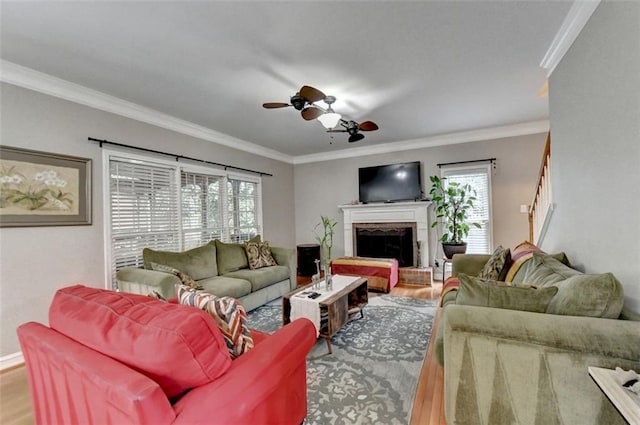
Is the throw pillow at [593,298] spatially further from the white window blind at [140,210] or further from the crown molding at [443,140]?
the white window blind at [140,210]

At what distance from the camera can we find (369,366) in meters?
2.29

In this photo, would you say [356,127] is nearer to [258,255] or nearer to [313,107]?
[313,107]

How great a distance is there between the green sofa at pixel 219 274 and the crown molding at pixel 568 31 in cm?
380

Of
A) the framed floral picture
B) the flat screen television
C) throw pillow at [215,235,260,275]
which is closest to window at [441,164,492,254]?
the flat screen television

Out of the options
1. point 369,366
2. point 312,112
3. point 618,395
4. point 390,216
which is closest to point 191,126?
point 312,112

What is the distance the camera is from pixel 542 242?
3.00 meters

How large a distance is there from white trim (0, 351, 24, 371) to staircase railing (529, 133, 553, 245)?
16.9 feet

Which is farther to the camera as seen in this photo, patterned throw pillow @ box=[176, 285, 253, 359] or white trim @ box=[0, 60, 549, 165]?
white trim @ box=[0, 60, 549, 165]

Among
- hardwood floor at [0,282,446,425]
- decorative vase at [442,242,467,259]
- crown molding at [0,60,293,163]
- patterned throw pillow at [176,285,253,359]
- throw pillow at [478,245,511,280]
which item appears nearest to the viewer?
patterned throw pillow at [176,285,253,359]

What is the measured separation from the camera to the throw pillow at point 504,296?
1514mm

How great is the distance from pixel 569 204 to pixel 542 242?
904mm

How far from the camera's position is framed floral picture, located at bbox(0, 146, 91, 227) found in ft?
7.99

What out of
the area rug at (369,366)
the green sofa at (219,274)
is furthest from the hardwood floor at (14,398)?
the area rug at (369,366)

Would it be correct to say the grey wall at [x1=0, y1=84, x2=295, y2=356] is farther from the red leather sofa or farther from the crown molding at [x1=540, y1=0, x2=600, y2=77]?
the crown molding at [x1=540, y1=0, x2=600, y2=77]
